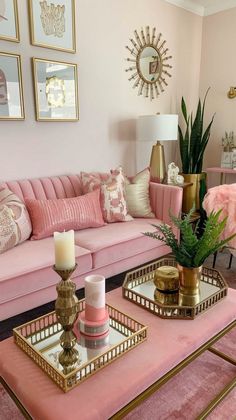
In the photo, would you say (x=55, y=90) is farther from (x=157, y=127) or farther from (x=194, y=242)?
(x=194, y=242)

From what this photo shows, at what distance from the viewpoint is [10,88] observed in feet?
7.71

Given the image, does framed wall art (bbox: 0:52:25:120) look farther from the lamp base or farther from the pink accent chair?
the pink accent chair

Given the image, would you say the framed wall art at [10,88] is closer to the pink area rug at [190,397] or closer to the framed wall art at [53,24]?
the framed wall art at [53,24]

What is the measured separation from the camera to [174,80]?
3.62m

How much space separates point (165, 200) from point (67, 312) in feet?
5.88

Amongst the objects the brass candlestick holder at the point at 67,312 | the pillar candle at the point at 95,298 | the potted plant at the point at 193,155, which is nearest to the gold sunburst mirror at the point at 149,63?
the potted plant at the point at 193,155

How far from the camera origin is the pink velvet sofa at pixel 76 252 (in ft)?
5.67

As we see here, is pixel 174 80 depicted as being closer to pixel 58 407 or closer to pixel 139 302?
pixel 139 302

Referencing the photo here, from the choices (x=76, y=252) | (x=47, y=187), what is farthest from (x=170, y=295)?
(x=47, y=187)

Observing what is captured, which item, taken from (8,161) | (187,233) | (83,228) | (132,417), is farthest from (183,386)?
(8,161)

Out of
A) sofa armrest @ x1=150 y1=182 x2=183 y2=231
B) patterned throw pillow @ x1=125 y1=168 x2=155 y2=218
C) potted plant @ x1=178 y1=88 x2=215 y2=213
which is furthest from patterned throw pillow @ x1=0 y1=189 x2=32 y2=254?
potted plant @ x1=178 y1=88 x2=215 y2=213

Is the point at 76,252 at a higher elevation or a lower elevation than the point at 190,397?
higher

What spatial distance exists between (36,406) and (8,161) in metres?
1.89

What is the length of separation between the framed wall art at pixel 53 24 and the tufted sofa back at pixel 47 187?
3.41 feet
